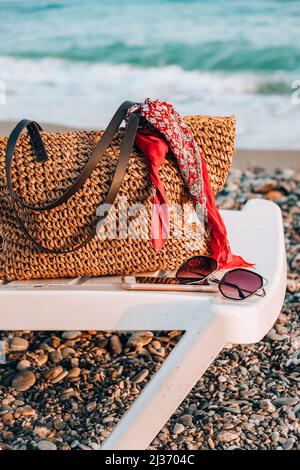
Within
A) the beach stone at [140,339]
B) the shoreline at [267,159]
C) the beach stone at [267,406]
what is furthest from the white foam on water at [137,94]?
the beach stone at [267,406]

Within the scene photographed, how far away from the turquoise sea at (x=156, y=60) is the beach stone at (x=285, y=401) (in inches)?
196

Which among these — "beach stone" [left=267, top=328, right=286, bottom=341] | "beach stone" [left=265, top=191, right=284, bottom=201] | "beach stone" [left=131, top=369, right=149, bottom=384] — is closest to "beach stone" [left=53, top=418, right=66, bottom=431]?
"beach stone" [left=131, top=369, right=149, bottom=384]

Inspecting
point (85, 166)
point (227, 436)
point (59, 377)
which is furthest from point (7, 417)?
point (85, 166)

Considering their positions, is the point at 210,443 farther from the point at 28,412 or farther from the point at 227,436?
the point at 28,412

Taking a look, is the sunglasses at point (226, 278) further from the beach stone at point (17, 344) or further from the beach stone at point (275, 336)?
the beach stone at point (17, 344)

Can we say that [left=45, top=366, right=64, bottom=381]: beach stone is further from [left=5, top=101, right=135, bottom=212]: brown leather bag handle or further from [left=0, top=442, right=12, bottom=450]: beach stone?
[left=5, top=101, right=135, bottom=212]: brown leather bag handle

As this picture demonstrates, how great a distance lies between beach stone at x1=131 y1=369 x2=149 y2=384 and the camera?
3.23 metres

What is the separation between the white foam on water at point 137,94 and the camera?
867cm

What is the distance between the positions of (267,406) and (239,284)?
0.71 meters

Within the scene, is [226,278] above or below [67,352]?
above

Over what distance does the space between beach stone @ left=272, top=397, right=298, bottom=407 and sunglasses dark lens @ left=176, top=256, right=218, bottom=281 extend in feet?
2.39

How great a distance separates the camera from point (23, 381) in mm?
3221

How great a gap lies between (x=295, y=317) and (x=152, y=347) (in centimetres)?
78

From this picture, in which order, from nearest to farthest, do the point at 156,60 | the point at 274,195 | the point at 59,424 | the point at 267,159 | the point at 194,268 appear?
1. the point at 194,268
2. the point at 59,424
3. the point at 274,195
4. the point at 267,159
5. the point at 156,60
